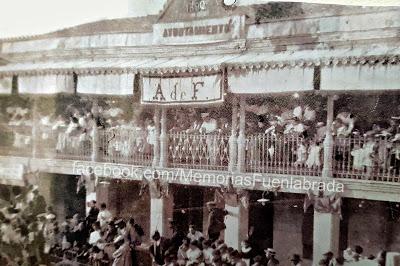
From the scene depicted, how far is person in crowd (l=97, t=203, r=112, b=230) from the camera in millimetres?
2226

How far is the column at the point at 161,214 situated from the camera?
6.95ft

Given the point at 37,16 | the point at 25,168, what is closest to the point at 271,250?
the point at 25,168

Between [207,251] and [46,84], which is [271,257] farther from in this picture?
[46,84]

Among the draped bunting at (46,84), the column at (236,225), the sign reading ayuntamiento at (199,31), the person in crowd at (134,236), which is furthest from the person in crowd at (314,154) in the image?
the draped bunting at (46,84)

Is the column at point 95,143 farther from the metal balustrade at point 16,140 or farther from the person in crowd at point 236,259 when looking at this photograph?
the person in crowd at point 236,259

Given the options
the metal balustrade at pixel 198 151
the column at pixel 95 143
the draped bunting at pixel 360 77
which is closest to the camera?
the draped bunting at pixel 360 77

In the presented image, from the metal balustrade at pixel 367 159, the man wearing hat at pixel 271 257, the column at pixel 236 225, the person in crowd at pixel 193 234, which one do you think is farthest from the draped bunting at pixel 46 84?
the metal balustrade at pixel 367 159

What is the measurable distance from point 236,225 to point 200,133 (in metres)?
0.46

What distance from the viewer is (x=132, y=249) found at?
2.19 metres

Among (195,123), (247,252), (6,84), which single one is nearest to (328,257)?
(247,252)

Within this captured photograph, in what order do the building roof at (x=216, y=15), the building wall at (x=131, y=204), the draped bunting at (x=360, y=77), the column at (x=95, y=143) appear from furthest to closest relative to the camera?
1. the column at (x=95, y=143)
2. the building wall at (x=131, y=204)
3. the building roof at (x=216, y=15)
4. the draped bunting at (x=360, y=77)

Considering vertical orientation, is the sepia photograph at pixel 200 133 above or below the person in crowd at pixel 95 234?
above

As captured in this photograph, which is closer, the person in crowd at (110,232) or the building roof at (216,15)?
the building roof at (216,15)

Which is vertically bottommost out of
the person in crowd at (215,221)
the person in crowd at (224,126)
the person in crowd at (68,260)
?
the person in crowd at (68,260)
